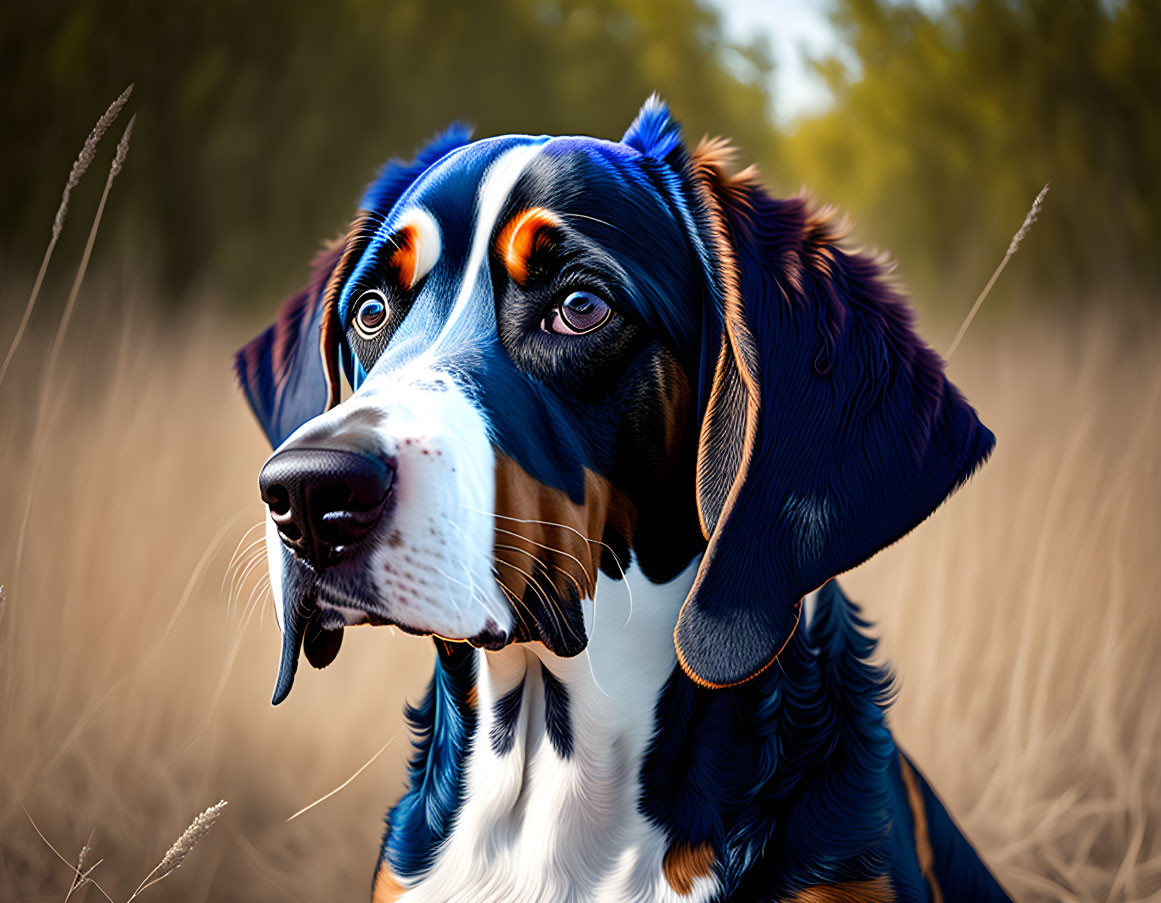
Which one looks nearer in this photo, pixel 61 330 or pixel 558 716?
pixel 558 716

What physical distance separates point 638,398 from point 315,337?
0.91 meters

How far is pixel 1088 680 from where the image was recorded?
3.47 metres

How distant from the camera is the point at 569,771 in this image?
75.9 inches

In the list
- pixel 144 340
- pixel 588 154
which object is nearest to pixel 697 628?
pixel 588 154

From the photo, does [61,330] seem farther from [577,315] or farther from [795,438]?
[795,438]

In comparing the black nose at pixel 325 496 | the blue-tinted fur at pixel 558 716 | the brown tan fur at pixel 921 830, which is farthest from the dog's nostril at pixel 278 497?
the brown tan fur at pixel 921 830

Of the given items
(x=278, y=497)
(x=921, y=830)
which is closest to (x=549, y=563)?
(x=278, y=497)

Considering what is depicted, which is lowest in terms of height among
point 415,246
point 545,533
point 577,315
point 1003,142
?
point 545,533

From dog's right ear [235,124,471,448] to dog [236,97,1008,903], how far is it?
25 cm

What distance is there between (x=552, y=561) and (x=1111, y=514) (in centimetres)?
280

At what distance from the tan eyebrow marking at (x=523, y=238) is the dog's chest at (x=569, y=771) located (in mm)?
601

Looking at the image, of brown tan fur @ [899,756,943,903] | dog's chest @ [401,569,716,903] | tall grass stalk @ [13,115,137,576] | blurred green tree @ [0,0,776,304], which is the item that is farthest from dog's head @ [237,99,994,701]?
blurred green tree @ [0,0,776,304]

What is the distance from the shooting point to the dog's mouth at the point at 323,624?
152 centimetres

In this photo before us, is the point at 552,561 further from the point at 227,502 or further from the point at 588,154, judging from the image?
the point at 227,502
